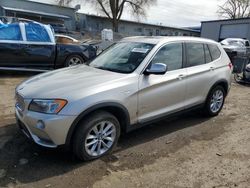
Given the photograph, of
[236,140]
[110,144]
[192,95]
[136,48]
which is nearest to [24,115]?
[110,144]

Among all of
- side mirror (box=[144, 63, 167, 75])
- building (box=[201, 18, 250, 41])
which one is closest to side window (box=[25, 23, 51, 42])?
side mirror (box=[144, 63, 167, 75])

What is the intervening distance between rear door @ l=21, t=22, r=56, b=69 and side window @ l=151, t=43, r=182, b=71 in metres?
5.81

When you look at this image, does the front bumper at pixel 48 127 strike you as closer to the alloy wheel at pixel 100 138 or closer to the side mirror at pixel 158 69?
the alloy wheel at pixel 100 138

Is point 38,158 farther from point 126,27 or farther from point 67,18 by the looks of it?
point 126,27

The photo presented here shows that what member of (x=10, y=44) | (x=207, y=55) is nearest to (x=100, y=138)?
(x=207, y=55)

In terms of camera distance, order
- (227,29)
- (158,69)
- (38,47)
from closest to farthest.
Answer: (158,69)
(38,47)
(227,29)

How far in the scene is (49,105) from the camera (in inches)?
140

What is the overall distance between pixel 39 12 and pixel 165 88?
36908mm

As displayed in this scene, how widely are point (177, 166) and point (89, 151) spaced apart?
1.22 m

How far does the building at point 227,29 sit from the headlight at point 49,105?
31295 mm

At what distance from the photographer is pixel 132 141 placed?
15.4 ft

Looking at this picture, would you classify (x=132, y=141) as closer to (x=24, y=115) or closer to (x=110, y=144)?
(x=110, y=144)

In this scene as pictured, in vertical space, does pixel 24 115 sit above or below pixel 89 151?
above

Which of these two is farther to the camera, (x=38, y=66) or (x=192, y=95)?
(x=38, y=66)
